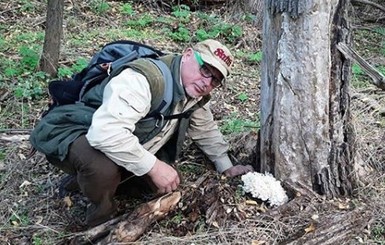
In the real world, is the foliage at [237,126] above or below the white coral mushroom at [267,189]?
below

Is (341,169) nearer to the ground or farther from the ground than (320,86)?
nearer to the ground

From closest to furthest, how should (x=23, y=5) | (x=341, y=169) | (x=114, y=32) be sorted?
(x=341, y=169)
(x=114, y=32)
(x=23, y=5)

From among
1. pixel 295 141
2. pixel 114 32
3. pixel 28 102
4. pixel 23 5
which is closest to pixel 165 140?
pixel 295 141

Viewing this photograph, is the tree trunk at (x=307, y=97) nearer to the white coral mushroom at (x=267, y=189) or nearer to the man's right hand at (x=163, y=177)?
the white coral mushroom at (x=267, y=189)

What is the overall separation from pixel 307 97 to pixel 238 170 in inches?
27.5

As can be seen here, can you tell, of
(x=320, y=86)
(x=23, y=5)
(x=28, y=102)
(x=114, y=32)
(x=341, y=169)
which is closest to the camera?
(x=320, y=86)

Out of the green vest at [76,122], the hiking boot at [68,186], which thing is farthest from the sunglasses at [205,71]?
the hiking boot at [68,186]

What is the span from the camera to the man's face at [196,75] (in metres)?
3.03

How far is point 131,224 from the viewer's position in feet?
10.3

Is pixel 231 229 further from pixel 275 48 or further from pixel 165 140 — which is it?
pixel 275 48

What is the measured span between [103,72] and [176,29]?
4537 mm

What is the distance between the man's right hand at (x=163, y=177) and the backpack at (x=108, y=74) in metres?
0.28

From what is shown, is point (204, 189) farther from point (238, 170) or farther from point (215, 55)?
point (215, 55)

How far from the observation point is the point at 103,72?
124 inches
